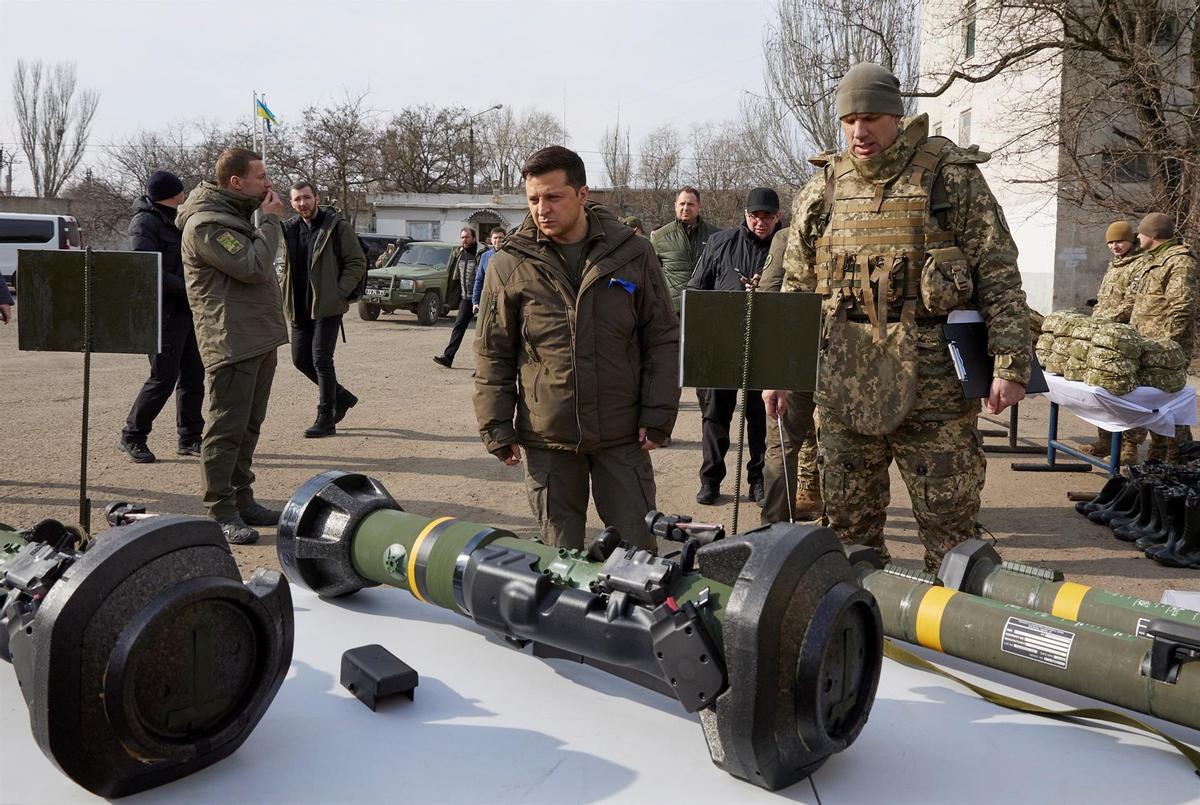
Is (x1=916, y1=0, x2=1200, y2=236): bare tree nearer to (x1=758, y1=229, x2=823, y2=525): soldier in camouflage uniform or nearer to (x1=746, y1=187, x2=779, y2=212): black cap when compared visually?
(x1=746, y1=187, x2=779, y2=212): black cap

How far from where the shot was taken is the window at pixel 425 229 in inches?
1641

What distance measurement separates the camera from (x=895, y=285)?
12.6 ft

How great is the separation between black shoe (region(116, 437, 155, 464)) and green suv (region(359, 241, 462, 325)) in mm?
12370

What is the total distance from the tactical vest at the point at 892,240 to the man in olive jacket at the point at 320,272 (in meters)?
5.22

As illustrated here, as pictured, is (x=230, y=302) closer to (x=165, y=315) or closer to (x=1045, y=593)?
(x=165, y=315)

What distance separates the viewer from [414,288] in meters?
20.1

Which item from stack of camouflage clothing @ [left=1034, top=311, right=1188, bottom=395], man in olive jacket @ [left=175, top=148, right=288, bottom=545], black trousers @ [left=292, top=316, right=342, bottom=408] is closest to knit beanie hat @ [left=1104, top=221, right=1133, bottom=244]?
stack of camouflage clothing @ [left=1034, top=311, right=1188, bottom=395]

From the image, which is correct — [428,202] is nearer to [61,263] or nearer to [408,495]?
[408,495]

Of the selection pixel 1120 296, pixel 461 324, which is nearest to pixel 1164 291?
pixel 1120 296

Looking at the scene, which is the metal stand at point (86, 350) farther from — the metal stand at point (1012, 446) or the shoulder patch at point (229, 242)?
the metal stand at point (1012, 446)

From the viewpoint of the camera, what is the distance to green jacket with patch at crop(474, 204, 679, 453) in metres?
3.44

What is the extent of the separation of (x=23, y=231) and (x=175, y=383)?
18491mm

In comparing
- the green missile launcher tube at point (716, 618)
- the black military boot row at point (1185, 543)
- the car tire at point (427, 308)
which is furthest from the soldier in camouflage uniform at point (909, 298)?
the car tire at point (427, 308)

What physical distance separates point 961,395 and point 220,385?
11.8ft
